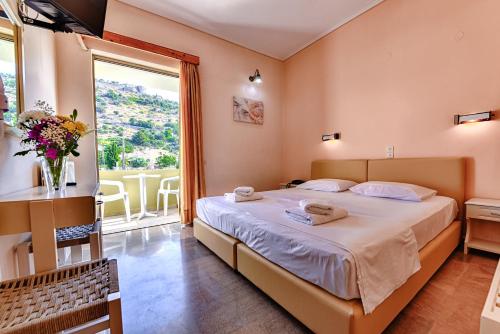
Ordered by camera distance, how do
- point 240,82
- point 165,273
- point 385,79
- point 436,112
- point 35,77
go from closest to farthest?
point 35,77 → point 165,273 → point 436,112 → point 385,79 → point 240,82

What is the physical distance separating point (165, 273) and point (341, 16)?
4.19 metres

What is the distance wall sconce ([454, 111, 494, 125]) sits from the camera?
6.94ft

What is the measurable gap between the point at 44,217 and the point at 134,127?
3925 millimetres

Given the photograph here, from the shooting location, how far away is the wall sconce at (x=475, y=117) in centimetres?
211

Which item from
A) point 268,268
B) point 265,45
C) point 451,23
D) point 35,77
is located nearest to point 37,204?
point 268,268

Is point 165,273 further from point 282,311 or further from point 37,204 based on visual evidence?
point 37,204

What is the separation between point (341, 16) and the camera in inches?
127

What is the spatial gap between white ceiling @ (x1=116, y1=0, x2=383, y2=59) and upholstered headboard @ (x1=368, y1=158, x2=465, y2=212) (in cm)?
229

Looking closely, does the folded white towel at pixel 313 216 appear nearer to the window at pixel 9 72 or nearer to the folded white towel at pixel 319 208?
the folded white towel at pixel 319 208

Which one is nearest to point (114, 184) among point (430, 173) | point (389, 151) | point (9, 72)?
point (9, 72)

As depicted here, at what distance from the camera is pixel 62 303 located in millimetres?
794

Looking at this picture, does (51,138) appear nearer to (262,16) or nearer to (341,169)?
(262,16)

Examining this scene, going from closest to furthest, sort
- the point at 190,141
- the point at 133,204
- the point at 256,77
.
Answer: the point at 190,141, the point at 256,77, the point at 133,204

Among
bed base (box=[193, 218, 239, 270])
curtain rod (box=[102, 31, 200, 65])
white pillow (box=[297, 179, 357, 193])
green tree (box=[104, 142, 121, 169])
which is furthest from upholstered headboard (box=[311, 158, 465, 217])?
green tree (box=[104, 142, 121, 169])
